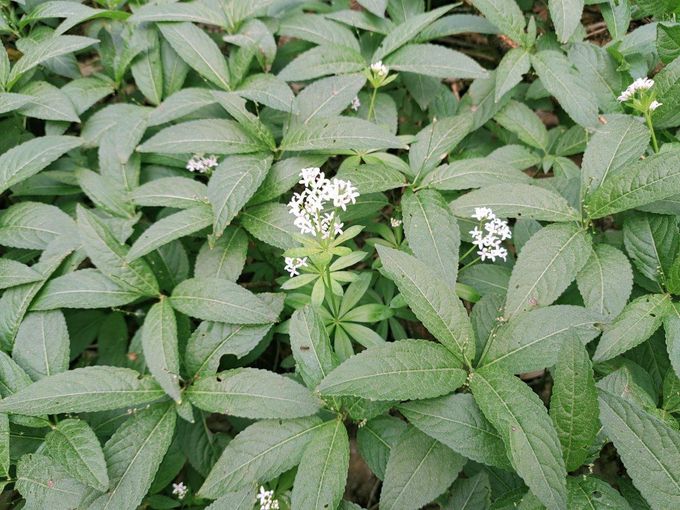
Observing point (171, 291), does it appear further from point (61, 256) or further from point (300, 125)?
point (300, 125)

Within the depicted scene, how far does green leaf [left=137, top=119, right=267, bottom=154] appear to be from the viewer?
2.79 m

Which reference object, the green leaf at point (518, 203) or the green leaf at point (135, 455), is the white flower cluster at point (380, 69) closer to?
the green leaf at point (518, 203)

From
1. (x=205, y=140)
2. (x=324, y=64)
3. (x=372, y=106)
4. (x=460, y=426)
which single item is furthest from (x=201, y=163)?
(x=460, y=426)

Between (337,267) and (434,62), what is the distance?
1.46m

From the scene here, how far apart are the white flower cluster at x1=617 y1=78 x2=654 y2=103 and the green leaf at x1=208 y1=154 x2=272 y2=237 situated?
6.20 ft

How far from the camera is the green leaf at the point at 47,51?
3.13 metres

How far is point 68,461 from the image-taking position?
2.26 metres

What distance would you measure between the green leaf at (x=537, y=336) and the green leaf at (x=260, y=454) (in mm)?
835

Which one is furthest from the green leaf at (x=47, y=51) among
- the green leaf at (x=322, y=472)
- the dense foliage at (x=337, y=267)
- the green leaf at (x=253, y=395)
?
the green leaf at (x=322, y=472)

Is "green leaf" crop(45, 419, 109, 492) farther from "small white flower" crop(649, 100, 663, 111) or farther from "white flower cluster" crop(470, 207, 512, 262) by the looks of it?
"small white flower" crop(649, 100, 663, 111)

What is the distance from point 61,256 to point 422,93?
7.68 ft

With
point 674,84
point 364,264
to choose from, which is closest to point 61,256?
point 364,264

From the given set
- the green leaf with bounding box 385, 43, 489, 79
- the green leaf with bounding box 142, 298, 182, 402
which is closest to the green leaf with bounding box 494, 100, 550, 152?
the green leaf with bounding box 385, 43, 489, 79

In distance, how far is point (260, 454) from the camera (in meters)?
2.23
